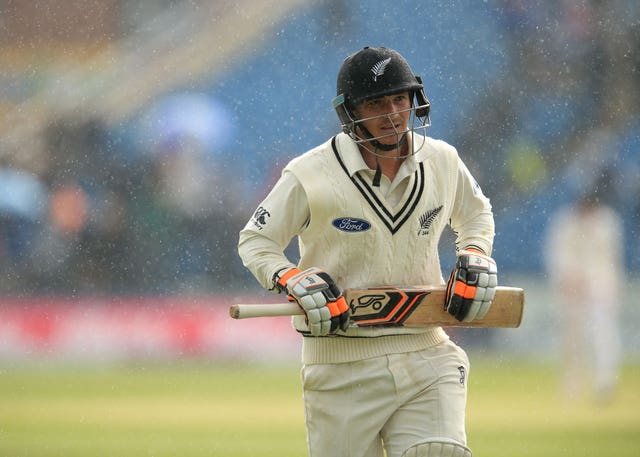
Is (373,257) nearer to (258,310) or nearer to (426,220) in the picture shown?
(426,220)

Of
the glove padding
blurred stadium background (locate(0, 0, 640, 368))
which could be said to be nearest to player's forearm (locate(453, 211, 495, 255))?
the glove padding

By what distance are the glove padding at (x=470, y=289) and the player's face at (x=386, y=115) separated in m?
0.36

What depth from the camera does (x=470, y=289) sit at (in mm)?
2910

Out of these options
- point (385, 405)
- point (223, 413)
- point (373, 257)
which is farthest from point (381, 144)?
point (223, 413)

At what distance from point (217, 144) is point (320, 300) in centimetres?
731

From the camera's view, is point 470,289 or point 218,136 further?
point 218,136

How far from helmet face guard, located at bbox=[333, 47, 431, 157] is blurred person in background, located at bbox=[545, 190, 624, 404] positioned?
5.06 metres

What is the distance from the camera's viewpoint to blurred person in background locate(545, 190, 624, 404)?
7887 millimetres

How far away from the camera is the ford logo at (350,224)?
2.98 metres

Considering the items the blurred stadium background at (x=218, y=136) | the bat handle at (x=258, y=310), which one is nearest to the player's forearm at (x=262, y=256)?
the bat handle at (x=258, y=310)

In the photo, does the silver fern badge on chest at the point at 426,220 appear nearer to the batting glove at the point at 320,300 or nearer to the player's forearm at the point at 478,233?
the player's forearm at the point at 478,233

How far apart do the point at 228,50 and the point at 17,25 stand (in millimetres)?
1909

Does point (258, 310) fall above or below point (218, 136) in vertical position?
below

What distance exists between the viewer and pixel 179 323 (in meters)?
8.66
